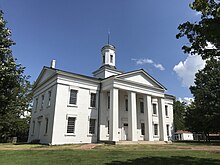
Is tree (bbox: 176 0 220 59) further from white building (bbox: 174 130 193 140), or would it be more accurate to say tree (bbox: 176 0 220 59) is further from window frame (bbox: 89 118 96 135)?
white building (bbox: 174 130 193 140)

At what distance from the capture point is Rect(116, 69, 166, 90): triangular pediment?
23.8m

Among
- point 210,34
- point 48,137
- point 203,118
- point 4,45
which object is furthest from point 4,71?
point 203,118

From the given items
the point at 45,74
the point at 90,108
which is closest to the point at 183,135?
the point at 90,108

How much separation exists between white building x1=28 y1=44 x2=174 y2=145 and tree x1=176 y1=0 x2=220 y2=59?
1387 cm

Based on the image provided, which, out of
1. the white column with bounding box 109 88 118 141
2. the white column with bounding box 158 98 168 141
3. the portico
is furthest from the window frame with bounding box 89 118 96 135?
the white column with bounding box 158 98 168 141

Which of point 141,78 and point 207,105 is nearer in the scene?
point 141,78

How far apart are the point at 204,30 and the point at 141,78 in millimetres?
18350

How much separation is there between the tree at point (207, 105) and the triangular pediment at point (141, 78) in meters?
7.87

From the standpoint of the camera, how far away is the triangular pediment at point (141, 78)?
2377cm

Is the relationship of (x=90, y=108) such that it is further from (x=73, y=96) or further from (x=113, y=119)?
(x=113, y=119)

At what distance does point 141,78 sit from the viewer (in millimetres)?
25344

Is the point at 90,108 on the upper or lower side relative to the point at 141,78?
lower

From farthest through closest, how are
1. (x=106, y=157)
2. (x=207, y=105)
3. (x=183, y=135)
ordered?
(x=183, y=135) < (x=207, y=105) < (x=106, y=157)

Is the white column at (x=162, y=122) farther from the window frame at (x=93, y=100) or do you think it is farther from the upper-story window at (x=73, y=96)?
the upper-story window at (x=73, y=96)
